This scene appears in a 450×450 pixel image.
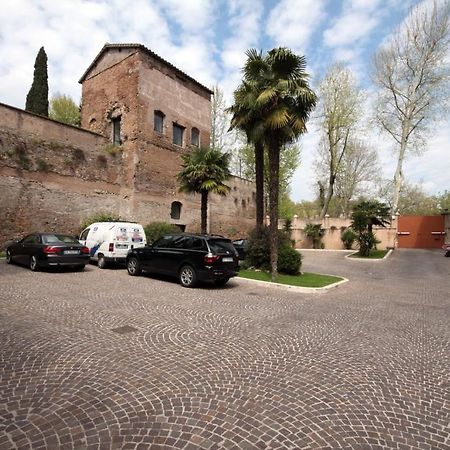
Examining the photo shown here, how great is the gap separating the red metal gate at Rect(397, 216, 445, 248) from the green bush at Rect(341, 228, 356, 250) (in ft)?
21.7

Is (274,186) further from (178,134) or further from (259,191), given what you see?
(178,134)

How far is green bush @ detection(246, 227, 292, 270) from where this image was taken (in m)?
13.8

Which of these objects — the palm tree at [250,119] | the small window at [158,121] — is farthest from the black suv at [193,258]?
the small window at [158,121]

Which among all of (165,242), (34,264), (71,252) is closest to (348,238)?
(165,242)

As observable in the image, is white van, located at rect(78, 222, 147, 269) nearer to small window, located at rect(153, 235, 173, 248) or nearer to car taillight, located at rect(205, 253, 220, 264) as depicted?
small window, located at rect(153, 235, 173, 248)

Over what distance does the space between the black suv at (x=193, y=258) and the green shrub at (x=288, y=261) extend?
3292 mm

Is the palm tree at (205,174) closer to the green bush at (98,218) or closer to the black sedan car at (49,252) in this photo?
the black sedan car at (49,252)

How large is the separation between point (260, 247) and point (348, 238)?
20124mm

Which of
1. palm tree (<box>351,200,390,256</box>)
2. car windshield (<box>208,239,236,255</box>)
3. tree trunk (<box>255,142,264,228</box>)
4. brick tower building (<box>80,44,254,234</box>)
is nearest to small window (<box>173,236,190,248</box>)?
car windshield (<box>208,239,236,255</box>)

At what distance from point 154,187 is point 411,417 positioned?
22934 mm

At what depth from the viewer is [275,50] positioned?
1211 cm

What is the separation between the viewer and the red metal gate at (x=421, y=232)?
105ft

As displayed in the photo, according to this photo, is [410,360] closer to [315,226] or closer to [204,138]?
[204,138]

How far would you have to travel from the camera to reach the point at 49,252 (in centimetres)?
1100
